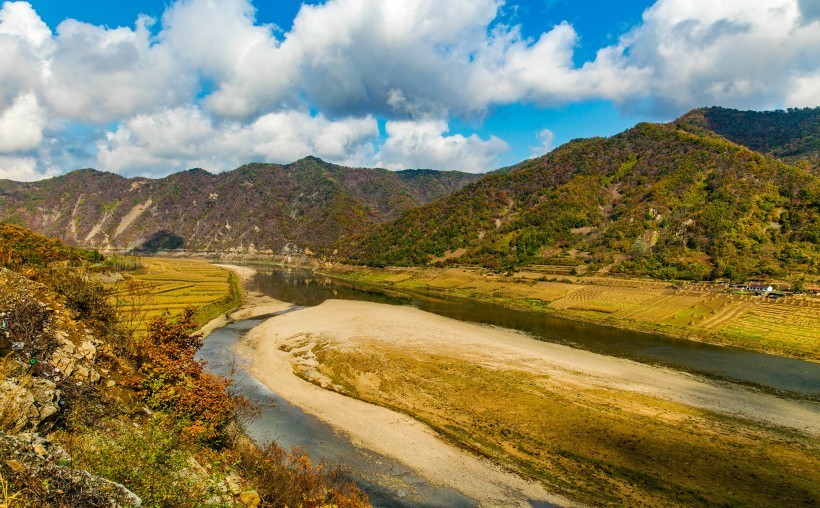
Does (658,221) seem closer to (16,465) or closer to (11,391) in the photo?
(11,391)

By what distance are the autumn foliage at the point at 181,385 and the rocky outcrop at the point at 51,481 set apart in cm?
902

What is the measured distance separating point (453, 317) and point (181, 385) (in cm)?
6063

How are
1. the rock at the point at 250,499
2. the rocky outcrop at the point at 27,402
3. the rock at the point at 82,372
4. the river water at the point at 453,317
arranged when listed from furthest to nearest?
the river water at the point at 453,317 < the rock at the point at 82,372 < the rock at the point at 250,499 < the rocky outcrop at the point at 27,402

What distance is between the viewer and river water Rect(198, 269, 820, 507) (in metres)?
23.2

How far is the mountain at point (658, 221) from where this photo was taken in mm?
99312

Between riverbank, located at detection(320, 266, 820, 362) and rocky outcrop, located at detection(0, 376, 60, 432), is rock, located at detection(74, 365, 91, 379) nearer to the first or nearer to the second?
rocky outcrop, located at detection(0, 376, 60, 432)

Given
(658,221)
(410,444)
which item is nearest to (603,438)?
(410,444)

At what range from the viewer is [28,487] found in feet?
23.4

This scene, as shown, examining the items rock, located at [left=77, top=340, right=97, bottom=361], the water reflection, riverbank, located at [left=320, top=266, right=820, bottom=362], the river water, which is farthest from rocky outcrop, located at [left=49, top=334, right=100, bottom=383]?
riverbank, located at [left=320, top=266, right=820, bottom=362]

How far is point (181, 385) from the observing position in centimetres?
1930

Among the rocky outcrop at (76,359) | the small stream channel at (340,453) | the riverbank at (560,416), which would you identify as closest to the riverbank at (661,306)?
the riverbank at (560,416)

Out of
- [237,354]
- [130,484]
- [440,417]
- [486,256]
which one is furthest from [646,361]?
[486,256]

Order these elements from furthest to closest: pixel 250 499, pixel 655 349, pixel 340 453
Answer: pixel 655 349
pixel 340 453
pixel 250 499

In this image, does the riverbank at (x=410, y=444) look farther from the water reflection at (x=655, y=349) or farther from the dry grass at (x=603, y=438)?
the water reflection at (x=655, y=349)
